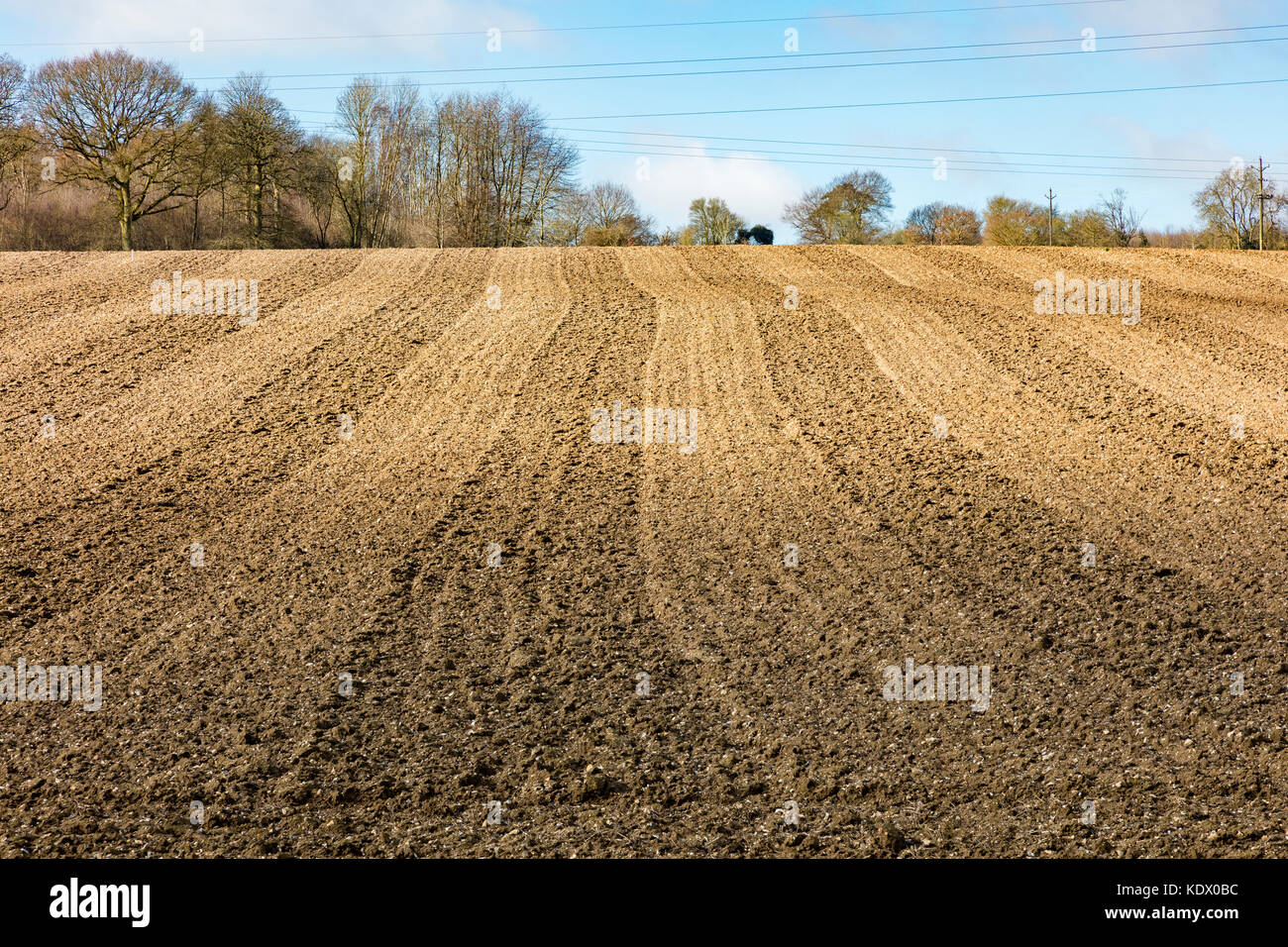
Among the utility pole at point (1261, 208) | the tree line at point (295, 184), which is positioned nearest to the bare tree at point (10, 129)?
the tree line at point (295, 184)

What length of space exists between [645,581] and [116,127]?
41.5 meters

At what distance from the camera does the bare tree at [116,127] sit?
39125mm

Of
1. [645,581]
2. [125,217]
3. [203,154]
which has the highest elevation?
[203,154]

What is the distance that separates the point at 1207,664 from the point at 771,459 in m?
→ 5.70

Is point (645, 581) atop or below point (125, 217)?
below

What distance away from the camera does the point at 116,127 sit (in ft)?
131

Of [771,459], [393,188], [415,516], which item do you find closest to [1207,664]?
[771,459]

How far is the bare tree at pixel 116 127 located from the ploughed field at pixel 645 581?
24.7 m

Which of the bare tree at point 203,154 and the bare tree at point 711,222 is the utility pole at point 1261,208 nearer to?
the bare tree at point 711,222

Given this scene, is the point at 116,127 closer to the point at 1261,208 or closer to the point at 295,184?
the point at 295,184

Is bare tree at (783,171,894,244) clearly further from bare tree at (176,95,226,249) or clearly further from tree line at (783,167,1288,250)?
bare tree at (176,95,226,249)

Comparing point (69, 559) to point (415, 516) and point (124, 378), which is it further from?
point (124, 378)

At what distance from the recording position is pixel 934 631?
761 centimetres

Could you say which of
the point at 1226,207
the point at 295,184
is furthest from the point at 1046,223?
the point at 295,184
